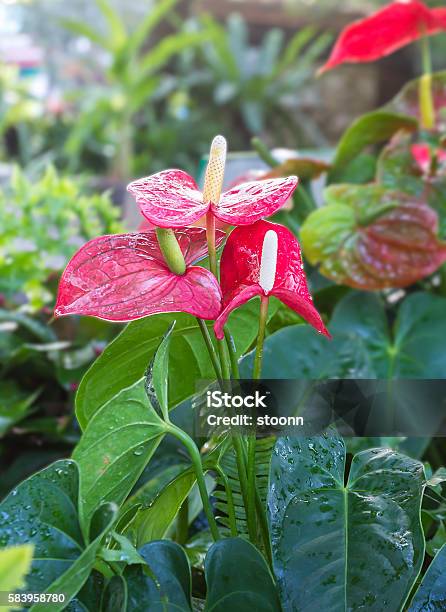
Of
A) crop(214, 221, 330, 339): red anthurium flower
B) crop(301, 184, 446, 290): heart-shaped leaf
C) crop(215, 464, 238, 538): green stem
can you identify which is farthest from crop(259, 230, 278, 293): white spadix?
crop(301, 184, 446, 290): heart-shaped leaf

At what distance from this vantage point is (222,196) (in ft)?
1.29

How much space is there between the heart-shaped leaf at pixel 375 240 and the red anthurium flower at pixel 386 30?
225mm

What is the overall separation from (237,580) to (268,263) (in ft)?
0.50

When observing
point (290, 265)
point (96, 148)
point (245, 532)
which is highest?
point (290, 265)

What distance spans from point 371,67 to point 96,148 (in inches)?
67.1

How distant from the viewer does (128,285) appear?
0.35 meters

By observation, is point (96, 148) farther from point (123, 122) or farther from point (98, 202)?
point (98, 202)

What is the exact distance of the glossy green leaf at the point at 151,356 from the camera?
16.3 inches

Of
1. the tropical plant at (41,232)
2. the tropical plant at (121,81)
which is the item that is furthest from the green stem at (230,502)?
the tropical plant at (121,81)

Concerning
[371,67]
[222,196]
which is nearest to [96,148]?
[371,67]

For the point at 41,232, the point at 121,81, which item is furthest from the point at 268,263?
the point at 121,81

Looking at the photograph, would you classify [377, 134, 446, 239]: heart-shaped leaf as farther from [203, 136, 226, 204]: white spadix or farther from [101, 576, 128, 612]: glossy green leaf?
[101, 576, 128, 612]: glossy green leaf

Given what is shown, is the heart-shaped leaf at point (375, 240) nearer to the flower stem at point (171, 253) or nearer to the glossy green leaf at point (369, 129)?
the glossy green leaf at point (369, 129)

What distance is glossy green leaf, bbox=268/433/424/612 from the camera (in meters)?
0.33
